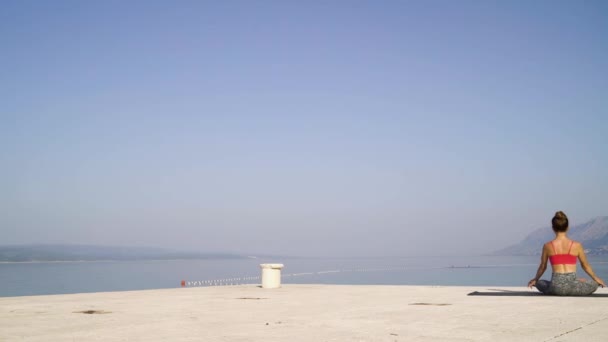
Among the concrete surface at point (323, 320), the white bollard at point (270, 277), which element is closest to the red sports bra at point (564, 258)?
the concrete surface at point (323, 320)

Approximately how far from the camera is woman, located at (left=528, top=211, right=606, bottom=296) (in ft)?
46.3

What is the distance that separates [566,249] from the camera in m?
14.1

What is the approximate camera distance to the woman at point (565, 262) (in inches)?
555

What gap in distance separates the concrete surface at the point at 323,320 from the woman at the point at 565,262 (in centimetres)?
41

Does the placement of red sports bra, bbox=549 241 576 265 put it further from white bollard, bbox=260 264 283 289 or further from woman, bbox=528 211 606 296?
white bollard, bbox=260 264 283 289

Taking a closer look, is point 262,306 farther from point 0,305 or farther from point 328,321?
point 0,305

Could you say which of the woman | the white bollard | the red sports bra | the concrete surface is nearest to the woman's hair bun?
the woman

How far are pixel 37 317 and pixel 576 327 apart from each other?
8.40 m

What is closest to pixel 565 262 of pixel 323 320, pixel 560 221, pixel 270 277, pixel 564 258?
pixel 564 258

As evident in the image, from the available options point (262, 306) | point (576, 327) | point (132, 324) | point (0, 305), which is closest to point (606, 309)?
point (576, 327)

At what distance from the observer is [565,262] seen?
14.2 m

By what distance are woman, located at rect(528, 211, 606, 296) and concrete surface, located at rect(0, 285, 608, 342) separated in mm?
412

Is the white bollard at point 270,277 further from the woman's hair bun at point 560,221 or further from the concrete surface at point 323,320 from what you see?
the woman's hair bun at point 560,221

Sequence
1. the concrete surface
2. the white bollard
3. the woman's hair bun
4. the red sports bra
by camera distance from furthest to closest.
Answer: the white bollard
the woman's hair bun
the red sports bra
the concrete surface
